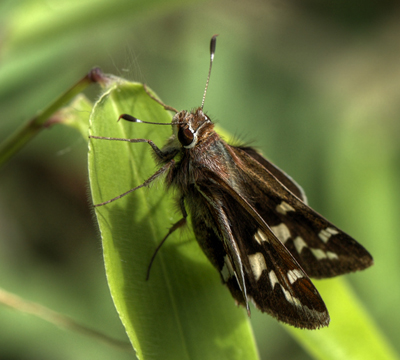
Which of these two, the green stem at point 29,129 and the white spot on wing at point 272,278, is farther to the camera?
the white spot on wing at point 272,278

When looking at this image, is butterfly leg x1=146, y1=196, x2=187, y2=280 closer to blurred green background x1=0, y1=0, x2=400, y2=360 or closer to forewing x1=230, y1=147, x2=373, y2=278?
forewing x1=230, y1=147, x2=373, y2=278

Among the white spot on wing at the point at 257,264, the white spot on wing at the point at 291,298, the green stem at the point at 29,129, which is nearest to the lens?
the green stem at the point at 29,129

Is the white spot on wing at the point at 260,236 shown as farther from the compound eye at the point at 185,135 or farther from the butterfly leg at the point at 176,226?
the compound eye at the point at 185,135

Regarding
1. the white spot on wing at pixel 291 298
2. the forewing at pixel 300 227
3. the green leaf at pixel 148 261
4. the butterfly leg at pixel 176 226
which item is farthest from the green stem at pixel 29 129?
the white spot on wing at pixel 291 298

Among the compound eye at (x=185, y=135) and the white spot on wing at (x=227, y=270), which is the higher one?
the compound eye at (x=185, y=135)

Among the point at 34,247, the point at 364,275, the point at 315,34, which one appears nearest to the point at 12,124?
the point at 34,247

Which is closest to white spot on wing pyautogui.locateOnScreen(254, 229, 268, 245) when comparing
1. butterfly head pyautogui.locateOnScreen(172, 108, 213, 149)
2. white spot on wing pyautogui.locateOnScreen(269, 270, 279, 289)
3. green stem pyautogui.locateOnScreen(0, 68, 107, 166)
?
white spot on wing pyautogui.locateOnScreen(269, 270, 279, 289)

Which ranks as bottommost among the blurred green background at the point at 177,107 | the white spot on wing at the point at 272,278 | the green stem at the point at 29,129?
the white spot on wing at the point at 272,278

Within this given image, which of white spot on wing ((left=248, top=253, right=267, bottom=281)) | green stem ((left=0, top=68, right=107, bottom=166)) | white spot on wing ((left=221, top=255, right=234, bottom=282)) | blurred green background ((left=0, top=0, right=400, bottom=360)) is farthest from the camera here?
blurred green background ((left=0, top=0, right=400, bottom=360))
